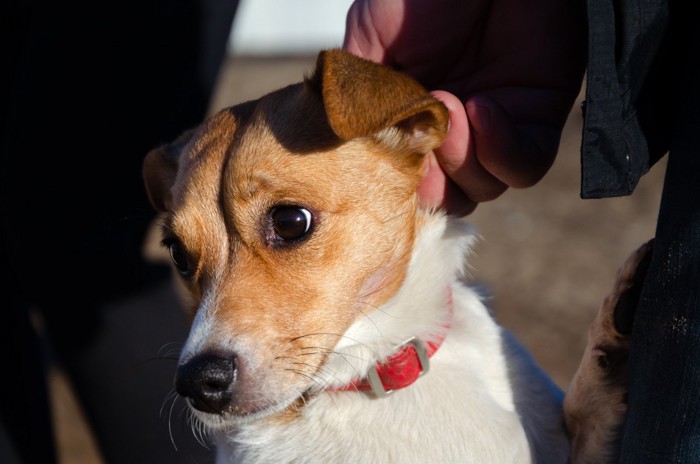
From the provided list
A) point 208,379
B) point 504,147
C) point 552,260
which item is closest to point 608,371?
point 504,147

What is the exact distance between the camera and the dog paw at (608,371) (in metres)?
1.92

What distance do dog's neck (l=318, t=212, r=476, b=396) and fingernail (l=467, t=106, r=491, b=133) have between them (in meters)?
0.27

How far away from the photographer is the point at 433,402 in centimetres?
206

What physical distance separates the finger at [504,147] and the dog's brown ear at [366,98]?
0.34ft

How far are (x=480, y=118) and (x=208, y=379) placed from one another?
2.99 ft

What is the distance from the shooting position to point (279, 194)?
200 centimetres

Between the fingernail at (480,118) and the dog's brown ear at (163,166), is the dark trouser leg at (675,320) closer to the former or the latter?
the fingernail at (480,118)

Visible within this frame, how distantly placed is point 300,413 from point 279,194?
0.55 m

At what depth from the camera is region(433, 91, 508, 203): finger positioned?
82.4 inches

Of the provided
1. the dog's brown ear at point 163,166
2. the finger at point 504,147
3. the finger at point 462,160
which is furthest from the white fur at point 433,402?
the dog's brown ear at point 163,166

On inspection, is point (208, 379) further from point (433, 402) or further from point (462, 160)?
point (462, 160)

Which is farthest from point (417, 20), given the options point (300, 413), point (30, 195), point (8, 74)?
point (8, 74)

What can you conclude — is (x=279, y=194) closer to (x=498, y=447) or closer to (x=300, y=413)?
(x=300, y=413)

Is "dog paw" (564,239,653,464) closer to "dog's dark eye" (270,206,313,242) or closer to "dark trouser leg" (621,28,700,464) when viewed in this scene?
"dark trouser leg" (621,28,700,464)
